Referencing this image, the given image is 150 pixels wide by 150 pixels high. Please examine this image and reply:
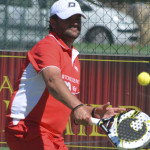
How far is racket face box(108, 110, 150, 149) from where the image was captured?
3099 millimetres

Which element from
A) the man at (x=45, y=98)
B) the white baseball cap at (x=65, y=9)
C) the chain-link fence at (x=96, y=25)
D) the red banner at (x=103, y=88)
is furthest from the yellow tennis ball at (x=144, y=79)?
the white baseball cap at (x=65, y=9)

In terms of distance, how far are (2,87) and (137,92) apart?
67.9 inches

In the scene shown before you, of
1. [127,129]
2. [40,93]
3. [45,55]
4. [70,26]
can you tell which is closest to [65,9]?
[70,26]

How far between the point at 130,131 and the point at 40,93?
764 mm

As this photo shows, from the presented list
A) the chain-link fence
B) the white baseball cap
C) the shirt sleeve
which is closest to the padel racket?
the shirt sleeve

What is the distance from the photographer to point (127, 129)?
3.24 meters

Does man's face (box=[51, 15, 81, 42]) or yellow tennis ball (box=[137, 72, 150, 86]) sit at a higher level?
man's face (box=[51, 15, 81, 42])

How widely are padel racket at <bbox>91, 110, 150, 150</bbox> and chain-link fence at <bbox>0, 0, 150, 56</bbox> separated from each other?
9.09 feet

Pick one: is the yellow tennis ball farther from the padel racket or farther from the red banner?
the padel racket

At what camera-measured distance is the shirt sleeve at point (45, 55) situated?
327 centimetres

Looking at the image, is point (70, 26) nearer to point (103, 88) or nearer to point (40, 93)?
point (40, 93)

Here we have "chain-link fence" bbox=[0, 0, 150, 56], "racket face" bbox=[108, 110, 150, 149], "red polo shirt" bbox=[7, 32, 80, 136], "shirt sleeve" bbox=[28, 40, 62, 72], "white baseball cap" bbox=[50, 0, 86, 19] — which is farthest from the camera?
"chain-link fence" bbox=[0, 0, 150, 56]

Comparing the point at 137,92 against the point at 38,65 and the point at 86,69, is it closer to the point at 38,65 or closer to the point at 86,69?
the point at 86,69

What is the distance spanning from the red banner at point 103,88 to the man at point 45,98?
2.17 meters
